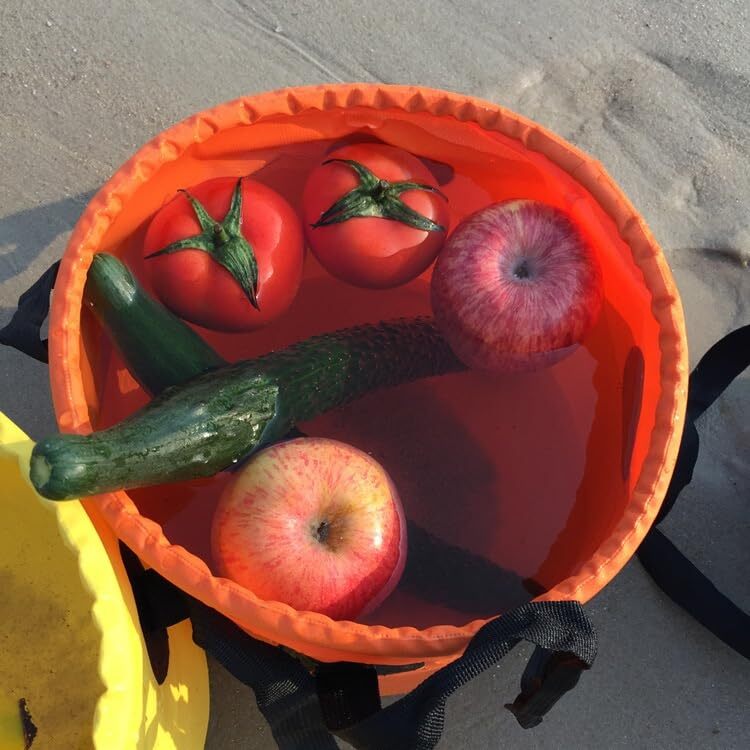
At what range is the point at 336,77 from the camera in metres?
1.94

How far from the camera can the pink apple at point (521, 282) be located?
1.34 metres

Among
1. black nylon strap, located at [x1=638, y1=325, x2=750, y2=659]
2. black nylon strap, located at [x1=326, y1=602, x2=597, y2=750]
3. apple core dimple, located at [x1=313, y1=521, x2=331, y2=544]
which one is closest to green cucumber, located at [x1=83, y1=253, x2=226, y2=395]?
apple core dimple, located at [x1=313, y1=521, x2=331, y2=544]

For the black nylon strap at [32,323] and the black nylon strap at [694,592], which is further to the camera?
the black nylon strap at [694,592]

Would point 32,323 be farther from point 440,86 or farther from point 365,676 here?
point 440,86

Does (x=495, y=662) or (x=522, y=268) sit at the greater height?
(x=522, y=268)

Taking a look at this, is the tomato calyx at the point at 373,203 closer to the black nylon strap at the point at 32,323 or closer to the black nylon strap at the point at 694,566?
the black nylon strap at the point at 32,323

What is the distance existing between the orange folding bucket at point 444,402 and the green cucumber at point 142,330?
46 mm

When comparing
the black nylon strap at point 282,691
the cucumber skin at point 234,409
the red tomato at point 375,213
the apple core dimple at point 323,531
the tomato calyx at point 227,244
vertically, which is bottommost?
the black nylon strap at point 282,691

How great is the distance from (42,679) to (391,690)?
0.59 meters

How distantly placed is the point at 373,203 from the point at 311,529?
1.86 ft

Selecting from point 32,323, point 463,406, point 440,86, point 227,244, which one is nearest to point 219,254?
point 227,244

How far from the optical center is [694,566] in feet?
5.23

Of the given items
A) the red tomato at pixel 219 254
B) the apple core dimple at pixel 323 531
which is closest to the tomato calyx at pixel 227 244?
the red tomato at pixel 219 254

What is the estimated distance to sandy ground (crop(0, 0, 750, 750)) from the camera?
1.83 m
